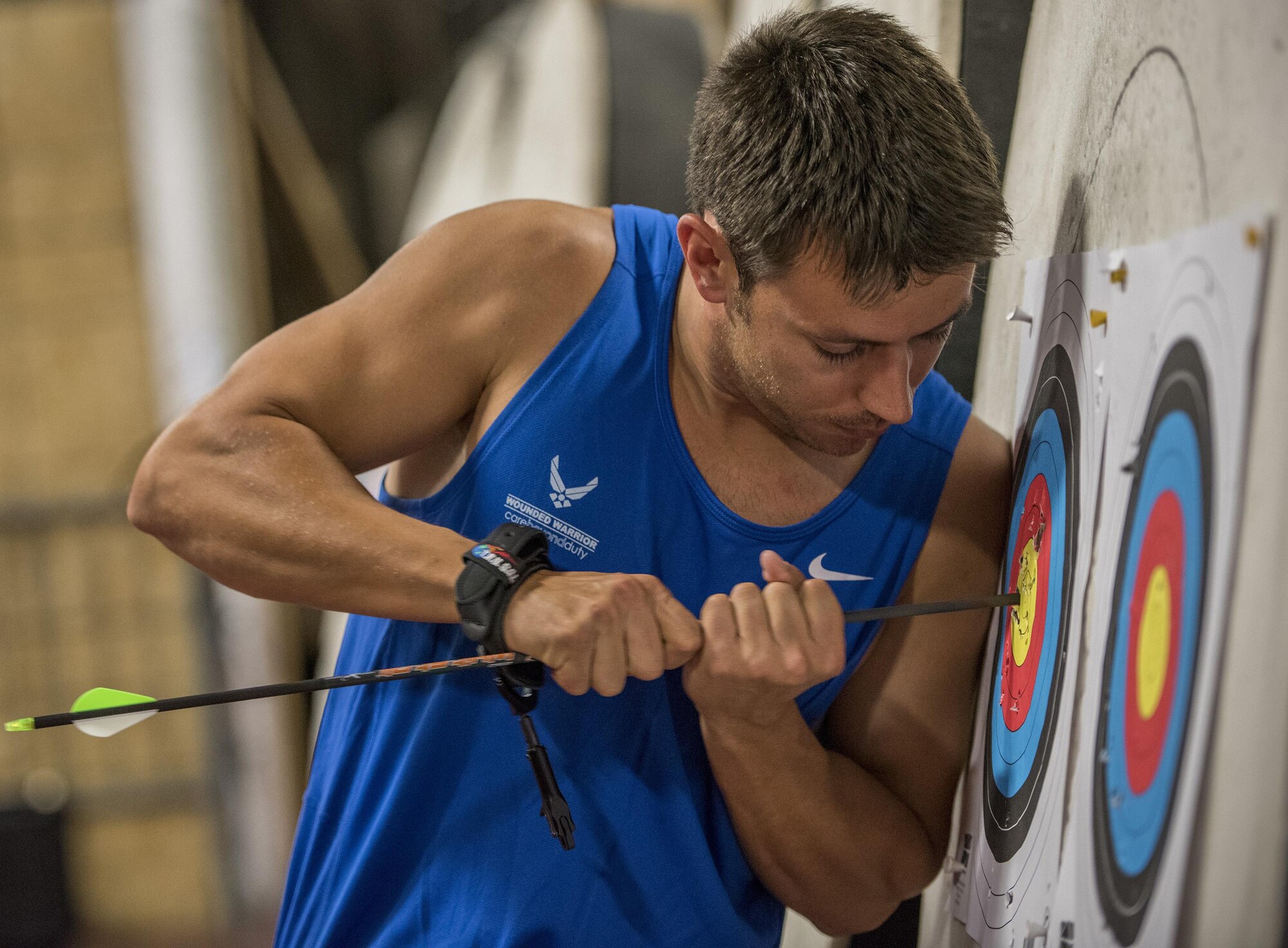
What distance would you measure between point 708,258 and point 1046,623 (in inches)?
16.5

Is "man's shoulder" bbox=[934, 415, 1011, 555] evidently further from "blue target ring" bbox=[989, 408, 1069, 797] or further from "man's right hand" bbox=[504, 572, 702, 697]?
"man's right hand" bbox=[504, 572, 702, 697]

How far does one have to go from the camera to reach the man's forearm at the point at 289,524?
100 cm

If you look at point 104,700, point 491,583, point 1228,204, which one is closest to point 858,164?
point 1228,204

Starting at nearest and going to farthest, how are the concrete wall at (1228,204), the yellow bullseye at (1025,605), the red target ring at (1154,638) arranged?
the concrete wall at (1228,204), the red target ring at (1154,638), the yellow bullseye at (1025,605)

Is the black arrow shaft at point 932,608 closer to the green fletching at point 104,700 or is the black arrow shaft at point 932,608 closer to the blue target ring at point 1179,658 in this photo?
the blue target ring at point 1179,658

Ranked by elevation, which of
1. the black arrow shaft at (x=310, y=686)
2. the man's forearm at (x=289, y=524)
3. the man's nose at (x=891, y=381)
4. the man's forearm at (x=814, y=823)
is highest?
the man's nose at (x=891, y=381)

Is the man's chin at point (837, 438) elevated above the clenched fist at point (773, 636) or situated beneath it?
elevated above

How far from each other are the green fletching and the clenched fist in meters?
0.48

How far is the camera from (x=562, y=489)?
1.08 m

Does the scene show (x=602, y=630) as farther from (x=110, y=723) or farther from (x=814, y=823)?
(x=110, y=723)

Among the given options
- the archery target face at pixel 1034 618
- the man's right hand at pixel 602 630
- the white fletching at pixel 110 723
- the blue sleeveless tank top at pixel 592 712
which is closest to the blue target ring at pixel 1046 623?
the archery target face at pixel 1034 618

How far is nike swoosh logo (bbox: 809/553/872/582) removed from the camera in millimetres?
1088

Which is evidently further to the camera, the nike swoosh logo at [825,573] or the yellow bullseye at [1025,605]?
the nike swoosh logo at [825,573]

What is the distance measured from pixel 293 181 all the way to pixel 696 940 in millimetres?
2962
